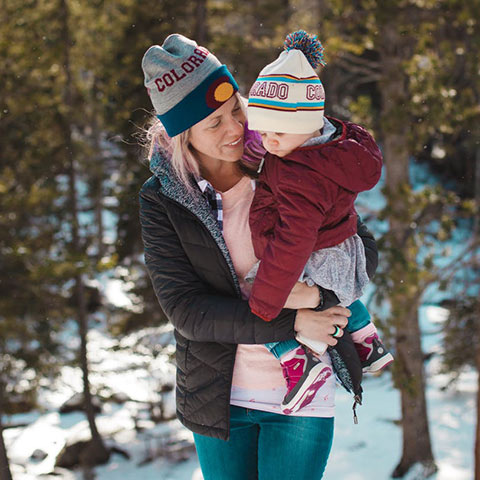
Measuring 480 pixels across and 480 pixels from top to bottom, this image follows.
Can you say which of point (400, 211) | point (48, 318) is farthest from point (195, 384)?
point (48, 318)

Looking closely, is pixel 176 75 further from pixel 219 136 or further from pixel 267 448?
pixel 267 448

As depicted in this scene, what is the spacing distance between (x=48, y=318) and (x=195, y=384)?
7.71 meters

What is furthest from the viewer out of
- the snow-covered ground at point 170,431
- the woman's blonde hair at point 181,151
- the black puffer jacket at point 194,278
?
the snow-covered ground at point 170,431

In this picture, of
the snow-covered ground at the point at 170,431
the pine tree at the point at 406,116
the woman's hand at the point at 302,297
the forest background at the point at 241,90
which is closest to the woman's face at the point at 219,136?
the woman's hand at the point at 302,297

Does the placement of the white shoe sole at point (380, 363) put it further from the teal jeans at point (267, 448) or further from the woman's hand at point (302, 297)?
the woman's hand at point (302, 297)

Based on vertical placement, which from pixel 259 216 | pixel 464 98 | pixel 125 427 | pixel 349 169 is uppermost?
pixel 464 98

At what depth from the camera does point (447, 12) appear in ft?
22.2

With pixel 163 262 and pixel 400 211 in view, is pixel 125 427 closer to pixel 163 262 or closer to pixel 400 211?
pixel 400 211

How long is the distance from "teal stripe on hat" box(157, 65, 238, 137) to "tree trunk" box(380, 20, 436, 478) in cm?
471

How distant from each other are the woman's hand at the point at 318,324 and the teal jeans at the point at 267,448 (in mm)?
299

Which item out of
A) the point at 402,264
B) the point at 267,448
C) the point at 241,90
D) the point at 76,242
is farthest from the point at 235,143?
the point at 76,242

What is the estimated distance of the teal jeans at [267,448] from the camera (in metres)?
1.98

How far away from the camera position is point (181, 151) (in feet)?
6.96

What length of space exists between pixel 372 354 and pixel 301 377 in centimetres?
42
